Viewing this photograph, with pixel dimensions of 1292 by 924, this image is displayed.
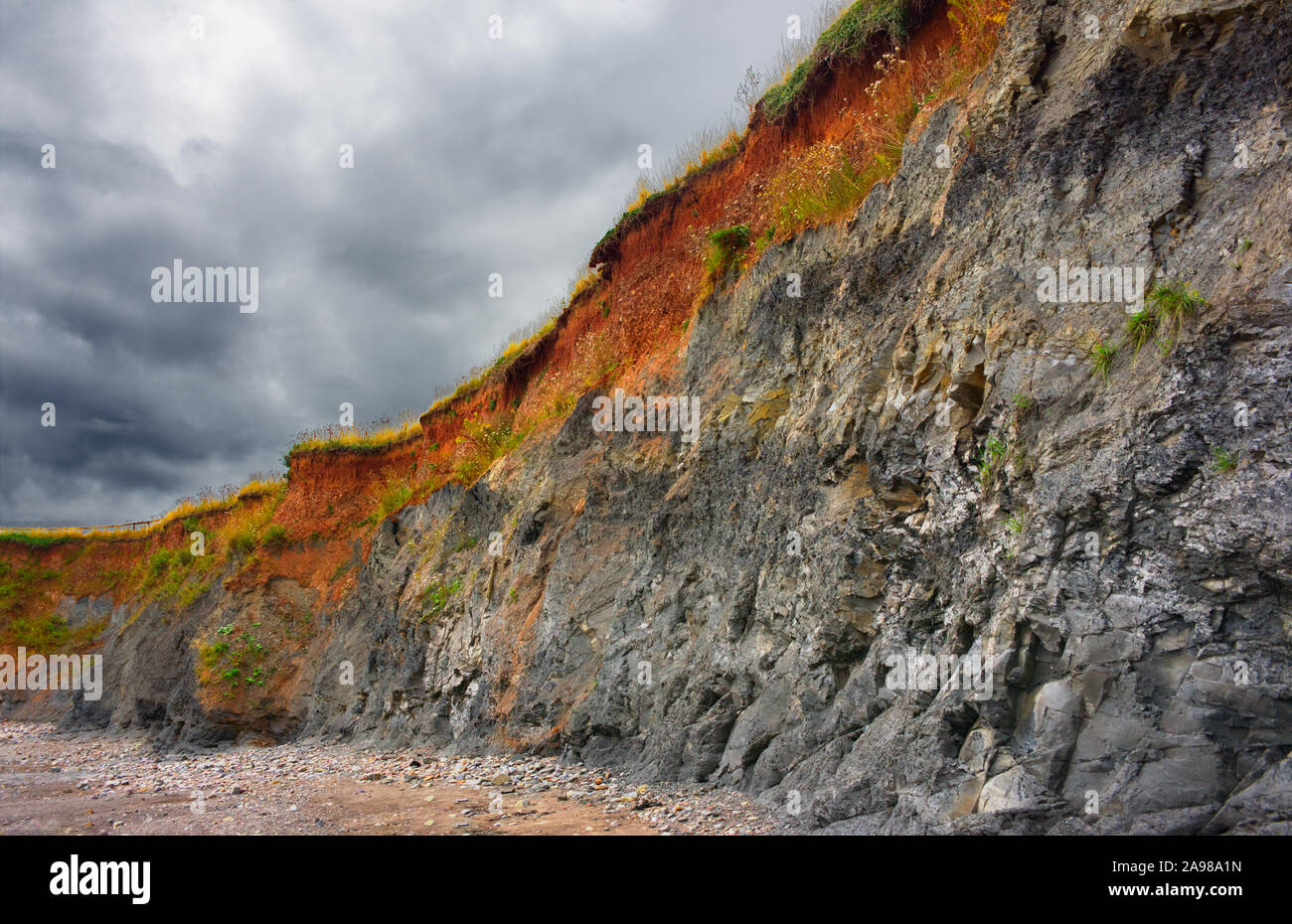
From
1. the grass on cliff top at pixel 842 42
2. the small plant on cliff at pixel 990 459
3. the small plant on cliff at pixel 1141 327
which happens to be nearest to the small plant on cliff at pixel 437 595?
the grass on cliff top at pixel 842 42

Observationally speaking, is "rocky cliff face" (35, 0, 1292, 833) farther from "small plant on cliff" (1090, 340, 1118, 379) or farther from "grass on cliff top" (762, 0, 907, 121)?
"grass on cliff top" (762, 0, 907, 121)

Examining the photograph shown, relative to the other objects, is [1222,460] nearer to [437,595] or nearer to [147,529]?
[437,595]

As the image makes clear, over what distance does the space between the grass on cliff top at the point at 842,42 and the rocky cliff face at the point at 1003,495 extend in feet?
10.0

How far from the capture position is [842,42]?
37.3 feet

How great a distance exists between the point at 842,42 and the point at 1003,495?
854cm

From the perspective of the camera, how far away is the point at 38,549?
117 feet

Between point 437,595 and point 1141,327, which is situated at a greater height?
point 1141,327

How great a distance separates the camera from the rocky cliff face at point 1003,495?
440cm

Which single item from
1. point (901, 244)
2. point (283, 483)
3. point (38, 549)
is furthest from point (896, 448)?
point (38, 549)

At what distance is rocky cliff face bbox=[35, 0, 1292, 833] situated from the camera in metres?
4.40

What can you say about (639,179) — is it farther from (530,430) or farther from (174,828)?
(174,828)

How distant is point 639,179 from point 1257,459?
570 inches

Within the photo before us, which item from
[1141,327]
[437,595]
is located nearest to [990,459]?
[1141,327]
